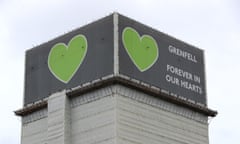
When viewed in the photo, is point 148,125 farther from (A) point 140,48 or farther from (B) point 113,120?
(A) point 140,48

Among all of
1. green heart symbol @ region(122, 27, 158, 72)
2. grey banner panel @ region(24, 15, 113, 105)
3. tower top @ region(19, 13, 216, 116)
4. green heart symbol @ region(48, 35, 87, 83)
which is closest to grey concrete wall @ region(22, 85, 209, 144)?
tower top @ region(19, 13, 216, 116)

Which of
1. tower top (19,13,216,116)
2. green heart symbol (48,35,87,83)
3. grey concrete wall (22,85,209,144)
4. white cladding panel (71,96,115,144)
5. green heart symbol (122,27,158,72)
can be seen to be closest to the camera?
white cladding panel (71,96,115,144)

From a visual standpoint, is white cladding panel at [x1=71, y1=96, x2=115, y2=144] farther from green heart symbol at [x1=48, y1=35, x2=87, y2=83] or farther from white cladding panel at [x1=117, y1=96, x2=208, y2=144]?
green heart symbol at [x1=48, y1=35, x2=87, y2=83]

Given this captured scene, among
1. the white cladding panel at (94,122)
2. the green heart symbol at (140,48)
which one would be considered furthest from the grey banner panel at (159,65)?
the white cladding panel at (94,122)

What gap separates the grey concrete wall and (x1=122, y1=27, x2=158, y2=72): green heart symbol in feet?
22.2

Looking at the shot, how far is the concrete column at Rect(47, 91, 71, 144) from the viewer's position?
614 feet

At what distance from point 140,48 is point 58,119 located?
76.5 ft

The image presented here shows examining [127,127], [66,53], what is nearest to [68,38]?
[66,53]

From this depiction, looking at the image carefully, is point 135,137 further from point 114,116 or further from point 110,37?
point 110,37

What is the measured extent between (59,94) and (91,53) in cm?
1236

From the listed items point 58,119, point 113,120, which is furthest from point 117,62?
point 58,119

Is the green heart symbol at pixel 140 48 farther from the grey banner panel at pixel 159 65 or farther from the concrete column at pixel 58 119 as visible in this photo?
the concrete column at pixel 58 119

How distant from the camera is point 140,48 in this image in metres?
190

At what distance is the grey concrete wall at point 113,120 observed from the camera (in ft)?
591
